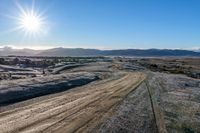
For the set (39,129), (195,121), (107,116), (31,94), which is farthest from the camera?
(31,94)

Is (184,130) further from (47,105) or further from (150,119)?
(47,105)

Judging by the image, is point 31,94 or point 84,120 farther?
point 31,94

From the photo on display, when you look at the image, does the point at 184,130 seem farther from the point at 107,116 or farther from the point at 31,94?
the point at 31,94

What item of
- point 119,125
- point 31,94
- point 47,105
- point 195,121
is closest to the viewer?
point 119,125

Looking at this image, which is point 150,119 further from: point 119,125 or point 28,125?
point 28,125

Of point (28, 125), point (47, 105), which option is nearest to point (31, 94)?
point (47, 105)

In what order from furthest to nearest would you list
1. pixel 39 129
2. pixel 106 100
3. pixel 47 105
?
pixel 106 100 < pixel 47 105 < pixel 39 129

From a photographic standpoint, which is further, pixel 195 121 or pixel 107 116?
pixel 195 121

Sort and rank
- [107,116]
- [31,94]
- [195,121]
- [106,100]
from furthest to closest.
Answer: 1. [31,94]
2. [106,100]
3. [195,121]
4. [107,116]

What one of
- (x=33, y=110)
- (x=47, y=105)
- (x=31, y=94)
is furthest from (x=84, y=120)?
(x=31, y=94)
